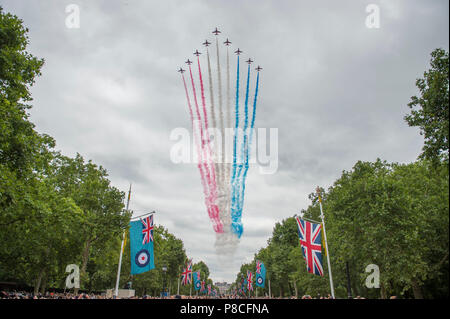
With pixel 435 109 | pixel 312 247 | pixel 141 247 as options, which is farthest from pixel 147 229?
pixel 435 109

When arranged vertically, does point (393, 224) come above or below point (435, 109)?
below

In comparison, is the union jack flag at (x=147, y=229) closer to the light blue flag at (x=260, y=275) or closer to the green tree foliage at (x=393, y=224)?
the green tree foliage at (x=393, y=224)

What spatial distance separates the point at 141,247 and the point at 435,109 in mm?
24195

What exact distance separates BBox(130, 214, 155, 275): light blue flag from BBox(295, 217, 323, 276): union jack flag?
1404cm

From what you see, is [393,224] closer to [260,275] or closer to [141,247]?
[141,247]

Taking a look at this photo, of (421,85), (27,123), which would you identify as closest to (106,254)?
(27,123)

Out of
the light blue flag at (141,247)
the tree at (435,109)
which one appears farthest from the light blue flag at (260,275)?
the tree at (435,109)

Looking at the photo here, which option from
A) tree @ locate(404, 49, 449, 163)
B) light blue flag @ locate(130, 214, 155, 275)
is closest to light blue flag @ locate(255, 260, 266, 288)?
light blue flag @ locate(130, 214, 155, 275)

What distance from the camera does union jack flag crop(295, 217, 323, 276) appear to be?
2611 centimetres

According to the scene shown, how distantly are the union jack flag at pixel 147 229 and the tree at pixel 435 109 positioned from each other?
22.6 metres

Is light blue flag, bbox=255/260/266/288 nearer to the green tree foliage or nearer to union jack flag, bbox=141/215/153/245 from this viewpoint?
the green tree foliage

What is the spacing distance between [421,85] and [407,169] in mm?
22587

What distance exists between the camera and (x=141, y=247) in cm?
2464
